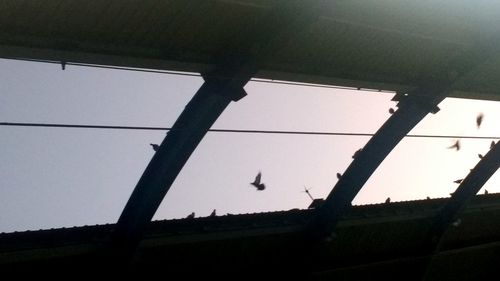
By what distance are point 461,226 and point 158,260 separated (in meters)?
7.70

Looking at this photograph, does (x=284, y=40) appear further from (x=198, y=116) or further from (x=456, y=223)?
(x=456, y=223)

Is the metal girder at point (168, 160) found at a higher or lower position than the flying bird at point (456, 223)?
lower

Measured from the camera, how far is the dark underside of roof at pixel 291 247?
7707mm

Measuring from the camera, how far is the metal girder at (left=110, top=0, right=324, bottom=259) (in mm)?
7530

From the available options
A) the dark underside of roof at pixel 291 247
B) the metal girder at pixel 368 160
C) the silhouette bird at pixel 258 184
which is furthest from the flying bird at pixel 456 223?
the silhouette bird at pixel 258 184

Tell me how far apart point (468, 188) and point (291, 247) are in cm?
414

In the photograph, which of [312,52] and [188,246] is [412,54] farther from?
[188,246]

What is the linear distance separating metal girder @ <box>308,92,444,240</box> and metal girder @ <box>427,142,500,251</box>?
2.74m

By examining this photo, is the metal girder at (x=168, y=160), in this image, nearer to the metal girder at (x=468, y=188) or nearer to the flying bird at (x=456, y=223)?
the metal girder at (x=468, y=188)

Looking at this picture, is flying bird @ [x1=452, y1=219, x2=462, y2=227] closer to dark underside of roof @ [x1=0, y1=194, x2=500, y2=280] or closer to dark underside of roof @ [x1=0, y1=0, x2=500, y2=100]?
dark underside of roof @ [x1=0, y1=194, x2=500, y2=280]

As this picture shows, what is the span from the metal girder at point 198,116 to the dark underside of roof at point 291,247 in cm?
41

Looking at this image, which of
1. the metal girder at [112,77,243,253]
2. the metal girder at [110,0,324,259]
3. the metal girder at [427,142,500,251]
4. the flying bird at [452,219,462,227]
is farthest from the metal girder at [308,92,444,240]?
the flying bird at [452,219,462,227]

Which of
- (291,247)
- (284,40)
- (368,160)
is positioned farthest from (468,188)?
(284,40)

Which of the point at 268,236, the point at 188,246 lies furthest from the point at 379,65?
the point at 188,246
